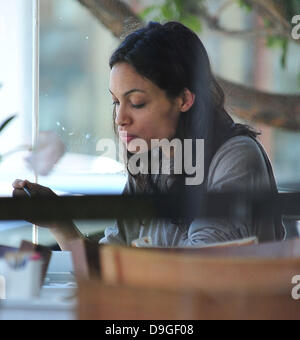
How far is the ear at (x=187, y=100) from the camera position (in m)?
1.62

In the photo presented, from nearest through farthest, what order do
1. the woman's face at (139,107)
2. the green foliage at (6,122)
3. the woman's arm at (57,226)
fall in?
1. the woman's arm at (57,226)
2. the green foliage at (6,122)
3. the woman's face at (139,107)

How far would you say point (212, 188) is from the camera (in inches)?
61.9

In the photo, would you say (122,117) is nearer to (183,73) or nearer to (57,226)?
(183,73)

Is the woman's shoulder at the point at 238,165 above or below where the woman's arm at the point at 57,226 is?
above

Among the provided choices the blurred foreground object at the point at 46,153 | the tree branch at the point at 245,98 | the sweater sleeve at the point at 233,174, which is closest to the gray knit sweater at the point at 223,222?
the sweater sleeve at the point at 233,174

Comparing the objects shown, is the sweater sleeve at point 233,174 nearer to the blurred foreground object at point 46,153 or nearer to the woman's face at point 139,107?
the woman's face at point 139,107

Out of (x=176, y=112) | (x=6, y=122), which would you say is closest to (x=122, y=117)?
(x=176, y=112)

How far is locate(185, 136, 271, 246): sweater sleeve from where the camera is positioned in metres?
1.50

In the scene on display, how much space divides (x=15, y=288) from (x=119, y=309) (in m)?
0.31

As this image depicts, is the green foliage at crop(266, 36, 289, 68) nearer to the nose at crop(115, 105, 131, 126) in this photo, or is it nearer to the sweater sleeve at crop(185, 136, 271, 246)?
the sweater sleeve at crop(185, 136, 271, 246)

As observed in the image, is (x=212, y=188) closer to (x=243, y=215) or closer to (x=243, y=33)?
(x=243, y=215)

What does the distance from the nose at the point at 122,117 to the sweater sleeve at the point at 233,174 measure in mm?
273

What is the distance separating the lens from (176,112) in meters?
1.62
